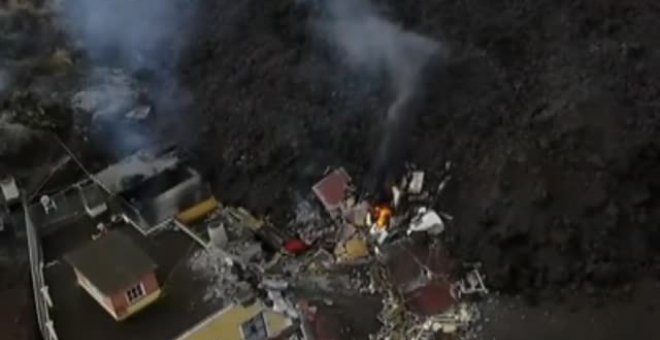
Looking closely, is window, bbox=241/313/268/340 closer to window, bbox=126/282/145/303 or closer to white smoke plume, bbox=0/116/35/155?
window, bbox=126/282/145/303

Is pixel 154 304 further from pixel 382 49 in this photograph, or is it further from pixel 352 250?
pixel 382 49

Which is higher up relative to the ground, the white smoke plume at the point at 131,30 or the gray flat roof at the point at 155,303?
the white smoke plume at the point at 131,30

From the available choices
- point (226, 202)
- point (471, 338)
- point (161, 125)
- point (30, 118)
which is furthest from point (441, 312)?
point (30, 118)

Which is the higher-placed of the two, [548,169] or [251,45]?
[251,45]

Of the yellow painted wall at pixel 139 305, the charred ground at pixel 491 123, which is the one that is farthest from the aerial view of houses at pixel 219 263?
the charred ground at pixel 491 123

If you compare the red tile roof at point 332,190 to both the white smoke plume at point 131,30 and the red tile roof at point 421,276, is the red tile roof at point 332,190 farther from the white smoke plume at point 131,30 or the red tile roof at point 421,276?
the white smoke plume at point 131,30

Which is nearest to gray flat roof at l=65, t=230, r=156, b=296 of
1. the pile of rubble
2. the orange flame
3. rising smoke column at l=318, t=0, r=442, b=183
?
the pile of rubble

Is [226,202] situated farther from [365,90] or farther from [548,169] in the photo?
[548,169]
